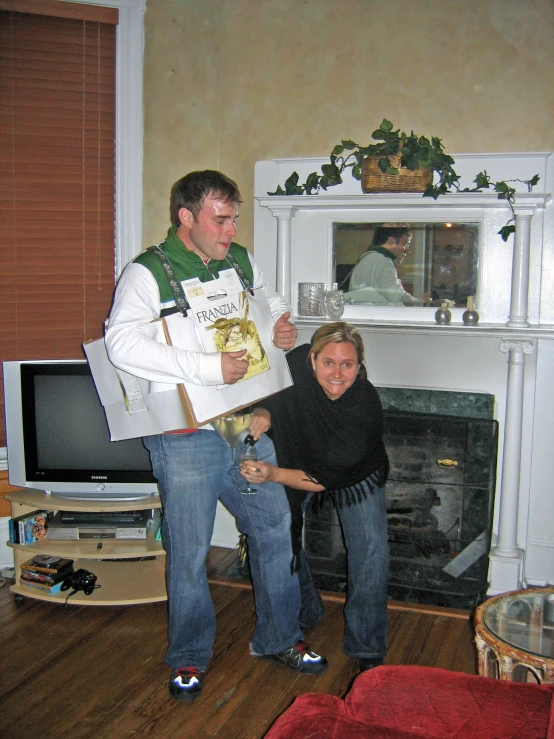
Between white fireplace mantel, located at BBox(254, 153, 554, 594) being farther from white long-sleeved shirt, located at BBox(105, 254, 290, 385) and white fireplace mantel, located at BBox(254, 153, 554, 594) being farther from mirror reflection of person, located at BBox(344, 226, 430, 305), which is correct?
white long-sleeved shirt, located at BBox(105, 254, 290, 385)

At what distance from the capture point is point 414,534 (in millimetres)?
2695

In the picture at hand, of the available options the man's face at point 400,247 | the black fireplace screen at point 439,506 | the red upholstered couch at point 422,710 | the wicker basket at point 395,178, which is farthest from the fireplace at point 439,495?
the red upholstered couch at point 422,710

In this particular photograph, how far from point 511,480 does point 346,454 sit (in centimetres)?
98

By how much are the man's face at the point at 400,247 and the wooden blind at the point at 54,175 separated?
122 centimetres

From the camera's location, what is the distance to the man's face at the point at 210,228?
184cm

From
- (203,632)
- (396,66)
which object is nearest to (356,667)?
(203,632)

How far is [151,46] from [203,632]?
7.84ft

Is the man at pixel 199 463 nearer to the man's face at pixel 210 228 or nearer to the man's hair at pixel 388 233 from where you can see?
the man's face at pixel 210 228

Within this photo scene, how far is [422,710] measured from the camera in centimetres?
125

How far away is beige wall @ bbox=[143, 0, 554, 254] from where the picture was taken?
267cm

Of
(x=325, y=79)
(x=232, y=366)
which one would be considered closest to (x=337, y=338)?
(x=232, y=366)

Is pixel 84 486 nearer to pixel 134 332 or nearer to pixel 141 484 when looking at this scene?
pixel 141 484

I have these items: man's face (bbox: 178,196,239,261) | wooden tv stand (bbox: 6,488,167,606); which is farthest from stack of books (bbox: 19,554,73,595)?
man's face (bbox: 178,196,239,261)

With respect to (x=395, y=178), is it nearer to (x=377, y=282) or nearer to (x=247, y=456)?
(x=377, y=282)
